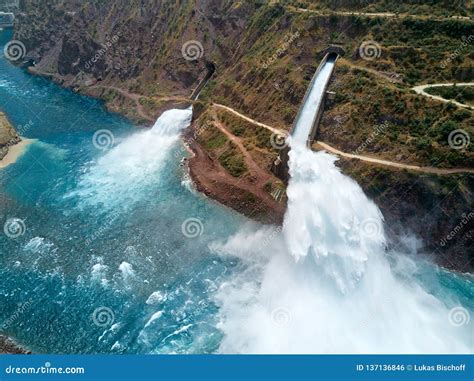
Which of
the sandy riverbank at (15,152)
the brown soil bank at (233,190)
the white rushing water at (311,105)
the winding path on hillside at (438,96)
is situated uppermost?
the winding path on hillside at (438,96)

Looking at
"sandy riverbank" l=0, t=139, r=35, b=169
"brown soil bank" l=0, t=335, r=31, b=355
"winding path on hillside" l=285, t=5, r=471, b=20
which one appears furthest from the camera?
"sandy riverbank" l=0, t=139, r=35, b=169

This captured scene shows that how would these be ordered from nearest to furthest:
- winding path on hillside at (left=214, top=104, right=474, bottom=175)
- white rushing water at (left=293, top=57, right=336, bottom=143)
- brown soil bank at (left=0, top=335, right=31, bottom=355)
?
brown soil bank at (left=0, top=335, right=31, bottom=355) → winding path on hillside at (left=214, top=104, right=474, bottom=175) → white rushing water at (left=293, top=57, right=336, bottom=143)

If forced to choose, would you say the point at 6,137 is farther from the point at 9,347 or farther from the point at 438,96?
the point at 438,96

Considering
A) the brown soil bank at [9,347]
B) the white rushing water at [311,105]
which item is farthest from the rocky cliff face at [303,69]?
the brown soil bank at [9,347]

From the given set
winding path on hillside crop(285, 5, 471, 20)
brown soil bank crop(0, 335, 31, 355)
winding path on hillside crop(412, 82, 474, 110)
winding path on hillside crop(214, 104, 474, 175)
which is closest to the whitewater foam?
winding path on hillside crop(214, 104, 474, 175)

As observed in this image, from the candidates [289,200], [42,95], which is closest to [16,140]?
[42,95]

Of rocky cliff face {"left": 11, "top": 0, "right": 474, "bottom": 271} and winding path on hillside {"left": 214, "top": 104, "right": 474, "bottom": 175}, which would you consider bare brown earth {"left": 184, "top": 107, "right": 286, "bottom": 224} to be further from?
winding path on hillside {"left": 214, "top": 104, "right": 474, "bottom": 175}

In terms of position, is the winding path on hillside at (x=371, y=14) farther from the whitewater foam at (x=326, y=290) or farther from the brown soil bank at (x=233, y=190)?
the brown soil bank at (x=233, y=190)
